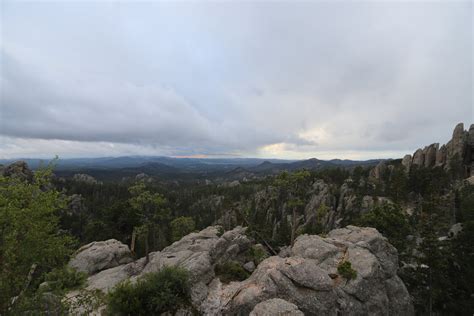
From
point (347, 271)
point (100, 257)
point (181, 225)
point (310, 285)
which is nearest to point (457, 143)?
point (347, 271)

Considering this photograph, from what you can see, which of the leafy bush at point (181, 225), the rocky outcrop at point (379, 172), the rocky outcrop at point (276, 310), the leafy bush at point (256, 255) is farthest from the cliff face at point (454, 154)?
the rocky outcrop at point (276, 310)

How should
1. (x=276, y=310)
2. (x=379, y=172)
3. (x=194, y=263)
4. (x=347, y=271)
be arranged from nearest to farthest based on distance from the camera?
(x=276, y=310) → (x=347, y=271) → (x=194, y=263) → (x=379, y=172)

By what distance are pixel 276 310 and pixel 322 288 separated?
564 cm

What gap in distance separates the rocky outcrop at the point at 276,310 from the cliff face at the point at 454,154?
9164 centimetres

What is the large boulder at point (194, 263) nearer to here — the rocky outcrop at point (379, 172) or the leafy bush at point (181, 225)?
the leafy bush at point (181, 225)

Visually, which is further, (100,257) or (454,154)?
(454,154)

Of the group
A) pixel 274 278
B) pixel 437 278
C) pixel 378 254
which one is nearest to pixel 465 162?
pixel 437 278

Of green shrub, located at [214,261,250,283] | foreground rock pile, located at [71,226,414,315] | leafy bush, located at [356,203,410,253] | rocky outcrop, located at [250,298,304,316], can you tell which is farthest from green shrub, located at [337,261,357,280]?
leafy bush, located at [356,203,410,253]

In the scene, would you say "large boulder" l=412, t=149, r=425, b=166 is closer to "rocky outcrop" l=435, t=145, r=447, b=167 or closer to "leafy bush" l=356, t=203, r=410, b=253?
"rocky outcrop" l=435, t=145, r=447, b=167

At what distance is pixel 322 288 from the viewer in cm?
1709

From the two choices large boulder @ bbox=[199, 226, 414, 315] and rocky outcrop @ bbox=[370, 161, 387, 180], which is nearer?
large boulder @ bbox=[199, 226, 414, 315]

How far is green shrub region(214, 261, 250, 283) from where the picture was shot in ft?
72.7

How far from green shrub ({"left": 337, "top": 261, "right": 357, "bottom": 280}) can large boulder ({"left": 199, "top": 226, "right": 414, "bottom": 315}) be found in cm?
36

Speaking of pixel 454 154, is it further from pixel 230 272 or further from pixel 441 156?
pixel 230 272
